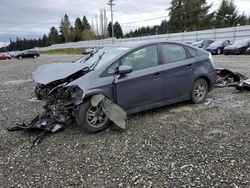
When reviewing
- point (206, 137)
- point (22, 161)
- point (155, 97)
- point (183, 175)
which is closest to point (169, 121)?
point (155, 97)

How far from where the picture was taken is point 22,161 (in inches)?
137

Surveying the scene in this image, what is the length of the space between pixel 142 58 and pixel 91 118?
4.95ft

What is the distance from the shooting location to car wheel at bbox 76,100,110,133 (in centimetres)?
413

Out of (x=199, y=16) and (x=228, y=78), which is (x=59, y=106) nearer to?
(x=228, y=78)

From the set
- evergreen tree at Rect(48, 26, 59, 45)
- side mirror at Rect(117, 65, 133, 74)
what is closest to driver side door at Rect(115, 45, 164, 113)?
side mirror at Rect(117, 65, 133, 74)

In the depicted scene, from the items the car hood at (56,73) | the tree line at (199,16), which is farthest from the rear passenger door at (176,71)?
the tree line at (199,16)

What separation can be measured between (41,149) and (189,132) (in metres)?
2.32

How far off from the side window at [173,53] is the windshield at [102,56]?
844 mm

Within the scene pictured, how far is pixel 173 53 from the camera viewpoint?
5.29 m

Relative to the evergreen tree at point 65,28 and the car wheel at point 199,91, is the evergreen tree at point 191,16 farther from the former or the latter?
the car wheel at point 199,91

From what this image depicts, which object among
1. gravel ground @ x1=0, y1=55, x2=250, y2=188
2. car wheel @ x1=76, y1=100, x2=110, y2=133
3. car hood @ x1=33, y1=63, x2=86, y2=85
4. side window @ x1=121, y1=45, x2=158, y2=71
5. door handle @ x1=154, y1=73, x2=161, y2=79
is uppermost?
side window @ x1=121, y1=45, x2=158, y2=71

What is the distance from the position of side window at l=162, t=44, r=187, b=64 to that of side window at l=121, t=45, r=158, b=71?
24cm

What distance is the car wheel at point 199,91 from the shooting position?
18.4ft

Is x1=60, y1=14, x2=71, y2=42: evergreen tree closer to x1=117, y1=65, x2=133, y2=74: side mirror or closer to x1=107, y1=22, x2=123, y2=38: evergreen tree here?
x1=107, y1=22, x2=123, y2=38: evergreen tree
